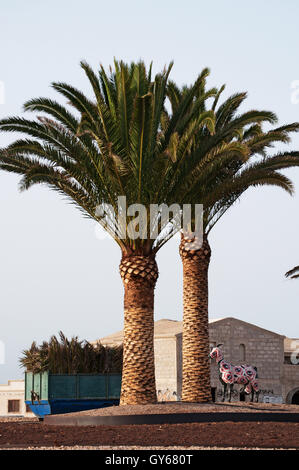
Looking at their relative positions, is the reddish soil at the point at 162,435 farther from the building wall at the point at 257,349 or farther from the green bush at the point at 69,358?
the building wall at the point at 257,349

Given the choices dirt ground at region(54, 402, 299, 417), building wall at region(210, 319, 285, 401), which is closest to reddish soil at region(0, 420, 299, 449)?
dirt ground at region(54, 402, 299, 417)

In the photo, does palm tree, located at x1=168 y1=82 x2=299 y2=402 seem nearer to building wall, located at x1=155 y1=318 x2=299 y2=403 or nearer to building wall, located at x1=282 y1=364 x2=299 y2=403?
building wall, located at x1=155 y1=318 x2=299 y2=403

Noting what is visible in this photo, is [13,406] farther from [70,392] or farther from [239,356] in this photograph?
[70,392]

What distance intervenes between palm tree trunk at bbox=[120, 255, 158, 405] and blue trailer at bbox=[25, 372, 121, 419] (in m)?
3.33

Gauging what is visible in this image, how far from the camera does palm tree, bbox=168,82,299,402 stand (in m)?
27.5

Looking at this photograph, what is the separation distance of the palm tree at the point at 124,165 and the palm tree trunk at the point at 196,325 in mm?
2403

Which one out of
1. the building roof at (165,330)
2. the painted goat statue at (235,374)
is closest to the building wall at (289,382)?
the building roof at (165,330)

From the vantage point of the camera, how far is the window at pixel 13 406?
5912 cm

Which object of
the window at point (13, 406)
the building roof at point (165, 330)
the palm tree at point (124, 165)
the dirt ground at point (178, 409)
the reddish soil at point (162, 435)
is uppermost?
the palm tree at point (124, 165)

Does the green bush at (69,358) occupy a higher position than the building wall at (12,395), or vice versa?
the green bush at (69,358)

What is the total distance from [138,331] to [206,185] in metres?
6.14
